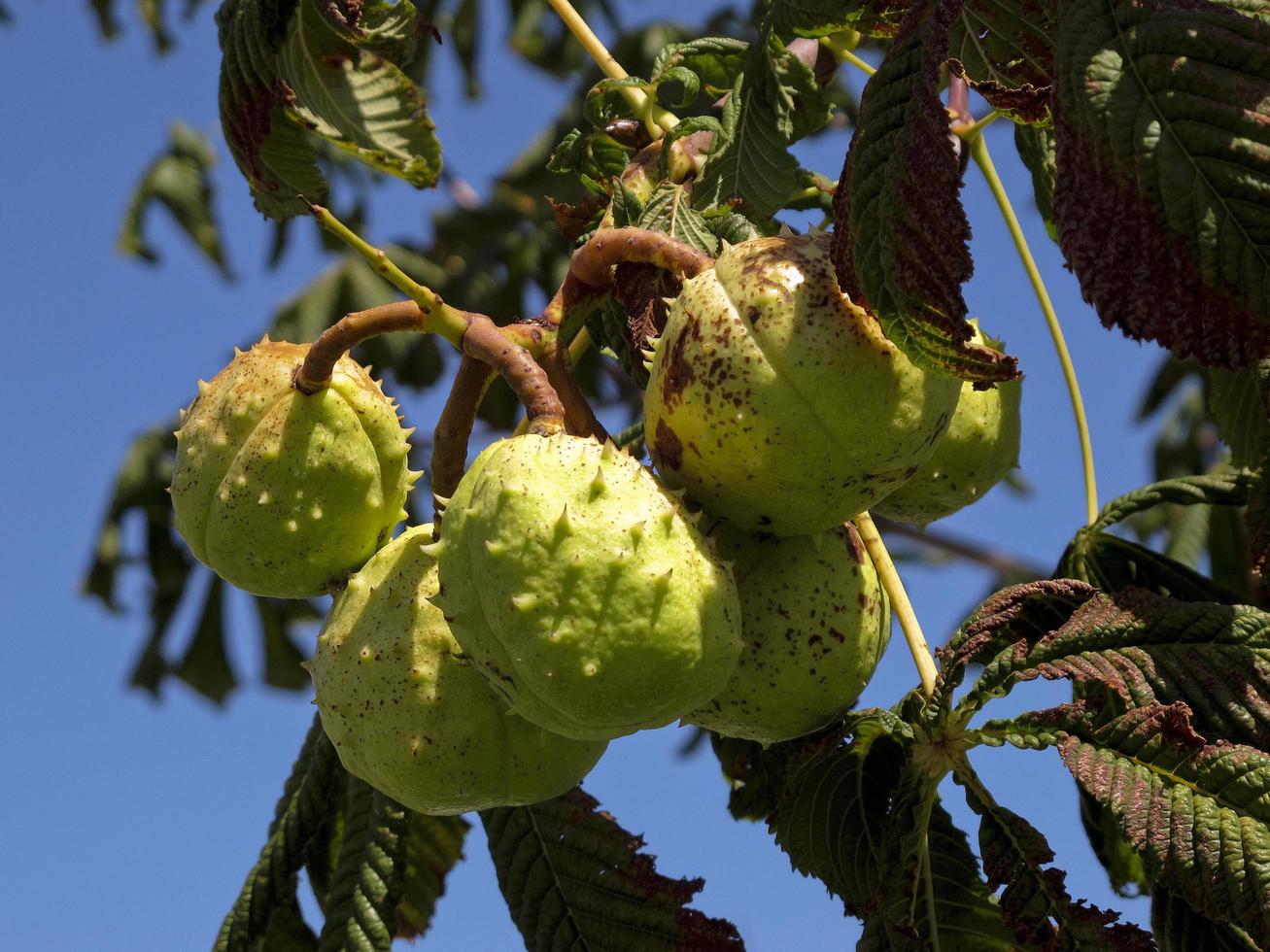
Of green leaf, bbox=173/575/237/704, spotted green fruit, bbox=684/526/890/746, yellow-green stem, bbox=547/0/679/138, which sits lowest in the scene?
spotted green fruit, bbox=684/526/890/746

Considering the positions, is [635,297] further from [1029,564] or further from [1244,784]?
[1029,564]

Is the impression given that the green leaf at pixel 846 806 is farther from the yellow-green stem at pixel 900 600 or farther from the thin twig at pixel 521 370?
the thin twig at pixel 521 370

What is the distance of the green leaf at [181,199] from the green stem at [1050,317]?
4.30 meters

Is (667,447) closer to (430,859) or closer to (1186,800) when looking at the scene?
(1186,800)

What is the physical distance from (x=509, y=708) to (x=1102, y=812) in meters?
1.12

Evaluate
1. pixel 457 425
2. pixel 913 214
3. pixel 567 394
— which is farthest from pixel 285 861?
pixel 913 214

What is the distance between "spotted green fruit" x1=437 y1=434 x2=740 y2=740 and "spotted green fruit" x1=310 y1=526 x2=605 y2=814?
144mm

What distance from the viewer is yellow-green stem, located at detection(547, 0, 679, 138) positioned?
230cm

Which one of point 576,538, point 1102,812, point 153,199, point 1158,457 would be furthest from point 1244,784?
point 153,199

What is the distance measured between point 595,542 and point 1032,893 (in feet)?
2.71

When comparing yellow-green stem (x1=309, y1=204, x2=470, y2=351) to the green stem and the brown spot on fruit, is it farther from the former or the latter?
the green stem

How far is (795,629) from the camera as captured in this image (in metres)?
1.71

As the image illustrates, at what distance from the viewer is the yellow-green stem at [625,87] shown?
230 cm

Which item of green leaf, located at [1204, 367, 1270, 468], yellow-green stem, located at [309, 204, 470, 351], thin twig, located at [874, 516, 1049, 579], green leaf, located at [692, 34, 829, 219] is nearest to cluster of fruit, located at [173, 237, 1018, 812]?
yellow-green stem, located at [309, 204, 470, 351]
